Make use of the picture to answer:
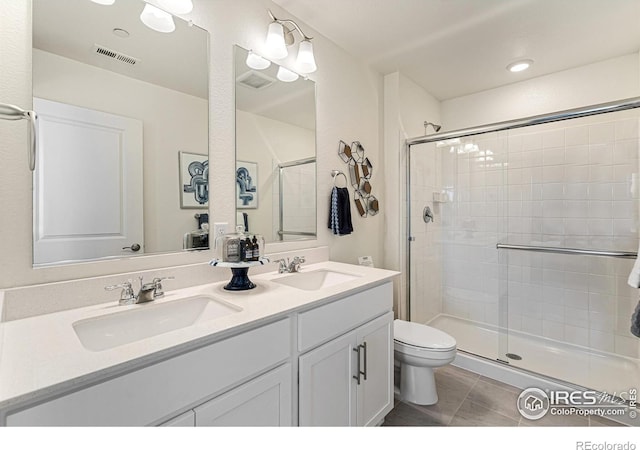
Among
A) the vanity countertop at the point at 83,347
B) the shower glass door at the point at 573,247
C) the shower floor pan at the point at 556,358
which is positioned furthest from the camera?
the shower glass door at the point at 573,247

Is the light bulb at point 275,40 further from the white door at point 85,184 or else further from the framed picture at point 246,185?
the white door at point 85,184

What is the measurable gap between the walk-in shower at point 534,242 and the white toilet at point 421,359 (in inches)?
28.3

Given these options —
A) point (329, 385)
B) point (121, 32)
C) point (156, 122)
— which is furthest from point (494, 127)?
point (121, 32)

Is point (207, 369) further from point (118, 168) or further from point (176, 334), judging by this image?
point (118, 168)

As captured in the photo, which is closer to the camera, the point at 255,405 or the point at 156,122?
the point at 255,405

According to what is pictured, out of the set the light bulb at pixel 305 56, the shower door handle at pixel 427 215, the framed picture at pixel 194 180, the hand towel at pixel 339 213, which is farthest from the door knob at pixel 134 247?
the shower door handle at pixel 427 215

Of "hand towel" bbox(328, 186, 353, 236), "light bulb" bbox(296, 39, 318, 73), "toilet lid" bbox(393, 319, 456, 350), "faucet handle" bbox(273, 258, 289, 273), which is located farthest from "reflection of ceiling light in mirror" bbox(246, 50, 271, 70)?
"toilet lid" bbox(393, 319, 456, 350)

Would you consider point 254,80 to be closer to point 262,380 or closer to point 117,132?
point 117,132

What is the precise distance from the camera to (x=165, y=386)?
78 centimetres

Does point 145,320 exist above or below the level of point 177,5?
below

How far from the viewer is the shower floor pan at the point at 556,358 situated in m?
2.01

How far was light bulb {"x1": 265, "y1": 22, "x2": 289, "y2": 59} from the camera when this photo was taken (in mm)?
1630

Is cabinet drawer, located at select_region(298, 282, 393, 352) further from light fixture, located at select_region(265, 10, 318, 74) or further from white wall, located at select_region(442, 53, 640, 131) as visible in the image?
white wall, located at select_region(442, 53, 640, 131)

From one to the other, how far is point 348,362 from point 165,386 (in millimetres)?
811
